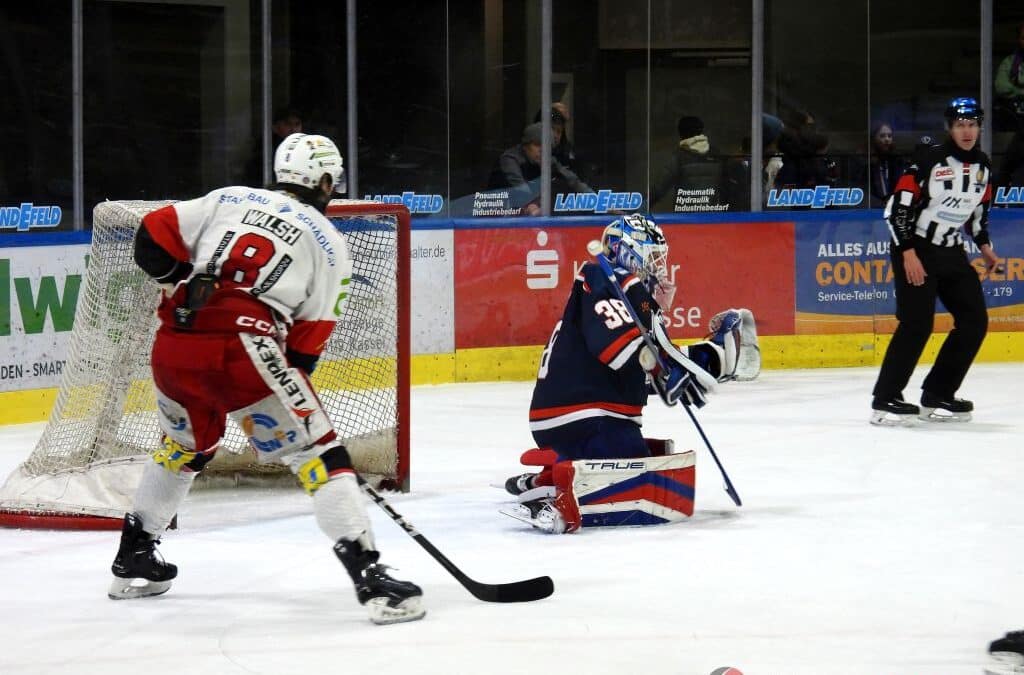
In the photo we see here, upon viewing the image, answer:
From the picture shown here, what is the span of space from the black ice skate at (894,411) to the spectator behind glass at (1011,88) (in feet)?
13.0

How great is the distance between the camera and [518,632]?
139 inches

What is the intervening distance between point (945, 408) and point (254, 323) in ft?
13.7

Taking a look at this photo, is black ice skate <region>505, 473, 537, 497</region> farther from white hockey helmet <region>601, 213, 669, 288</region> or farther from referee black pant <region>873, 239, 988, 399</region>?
referee black pant <region>873, 239, 988, 399</region>

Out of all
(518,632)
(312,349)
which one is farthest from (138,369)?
(518,632)

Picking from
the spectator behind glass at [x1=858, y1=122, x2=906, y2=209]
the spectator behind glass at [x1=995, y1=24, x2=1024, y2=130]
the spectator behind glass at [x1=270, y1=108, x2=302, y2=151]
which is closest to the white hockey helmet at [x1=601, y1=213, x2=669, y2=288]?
the spectator behind glass at [x1=270, y1=108, x2=302, y2=151]

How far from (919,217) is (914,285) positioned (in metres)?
0.29

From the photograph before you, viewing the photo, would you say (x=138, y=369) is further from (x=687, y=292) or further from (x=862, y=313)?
(x=862, y=313)

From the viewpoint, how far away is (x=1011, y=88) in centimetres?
1025

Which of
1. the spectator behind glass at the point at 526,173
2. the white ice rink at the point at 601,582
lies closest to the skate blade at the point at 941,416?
the white ice rink at the point at 601,582

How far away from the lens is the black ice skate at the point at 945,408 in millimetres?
7039

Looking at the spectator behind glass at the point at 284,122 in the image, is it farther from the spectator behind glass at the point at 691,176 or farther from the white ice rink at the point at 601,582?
the white ice rink at the point at 601,582

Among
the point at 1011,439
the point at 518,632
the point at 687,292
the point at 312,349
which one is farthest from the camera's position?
the point at 687,292

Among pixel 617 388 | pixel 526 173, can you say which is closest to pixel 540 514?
pixel 617 388

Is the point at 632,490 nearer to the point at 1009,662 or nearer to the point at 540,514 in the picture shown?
the point at 540,514
